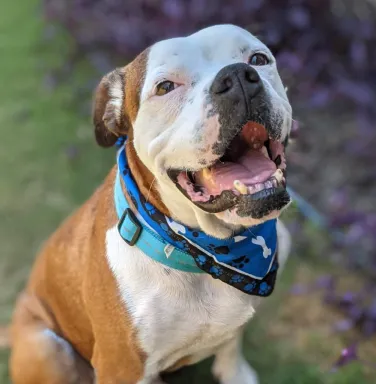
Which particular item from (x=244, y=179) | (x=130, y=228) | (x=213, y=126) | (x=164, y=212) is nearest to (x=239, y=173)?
(x=244, y=179)

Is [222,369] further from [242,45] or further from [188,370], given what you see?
[242,45]

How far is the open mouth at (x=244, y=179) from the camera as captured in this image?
1.90 m

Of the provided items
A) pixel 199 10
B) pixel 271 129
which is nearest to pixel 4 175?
pixel 199 10

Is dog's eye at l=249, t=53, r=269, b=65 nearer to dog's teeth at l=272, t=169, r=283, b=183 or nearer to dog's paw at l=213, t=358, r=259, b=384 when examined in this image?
dog's teeth at l=272, t=169, r=283, b=183

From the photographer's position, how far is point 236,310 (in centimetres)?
229

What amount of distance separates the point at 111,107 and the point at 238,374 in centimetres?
142

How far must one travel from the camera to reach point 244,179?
76.7 inches

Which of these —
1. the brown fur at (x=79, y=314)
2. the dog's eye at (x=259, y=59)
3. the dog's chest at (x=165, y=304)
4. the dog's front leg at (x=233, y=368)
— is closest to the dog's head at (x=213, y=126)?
the dog's eye at (x=259, y=59)

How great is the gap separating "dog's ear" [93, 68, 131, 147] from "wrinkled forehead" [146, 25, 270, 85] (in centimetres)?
23

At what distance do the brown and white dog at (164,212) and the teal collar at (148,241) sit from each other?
3 cm

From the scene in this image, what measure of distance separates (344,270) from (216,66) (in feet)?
6.32

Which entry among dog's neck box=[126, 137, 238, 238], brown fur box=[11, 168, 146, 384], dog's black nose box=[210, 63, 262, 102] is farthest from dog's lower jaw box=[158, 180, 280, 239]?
dog's black nose box=[210, 63, 262, 102]

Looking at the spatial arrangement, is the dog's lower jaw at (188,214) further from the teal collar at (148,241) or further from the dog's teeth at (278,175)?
the dog's teeth at (278,175)

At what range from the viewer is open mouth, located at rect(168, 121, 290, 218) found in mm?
1903
